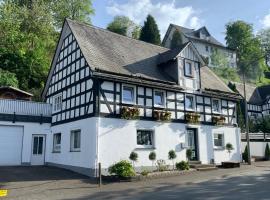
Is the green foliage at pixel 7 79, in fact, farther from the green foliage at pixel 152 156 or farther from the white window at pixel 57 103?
the green foliage at pixel 152 156

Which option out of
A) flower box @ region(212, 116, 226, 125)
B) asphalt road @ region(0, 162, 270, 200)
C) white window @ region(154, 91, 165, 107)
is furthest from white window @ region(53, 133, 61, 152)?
flower box @ region(212, 116, 226, 125)

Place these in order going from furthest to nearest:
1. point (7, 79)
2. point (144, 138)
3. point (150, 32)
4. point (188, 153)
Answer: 1. point (150, 32)
2. point (7, 79)
3. point (188, 153)
4. point (144, 138)

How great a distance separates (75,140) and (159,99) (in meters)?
6.76

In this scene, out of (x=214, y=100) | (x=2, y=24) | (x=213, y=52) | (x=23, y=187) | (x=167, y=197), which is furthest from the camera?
(x=213, y=52)

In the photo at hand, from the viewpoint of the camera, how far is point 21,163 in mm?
23688

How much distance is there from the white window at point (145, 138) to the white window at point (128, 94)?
2.23 meters

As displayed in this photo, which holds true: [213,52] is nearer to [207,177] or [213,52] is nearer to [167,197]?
[207,177]

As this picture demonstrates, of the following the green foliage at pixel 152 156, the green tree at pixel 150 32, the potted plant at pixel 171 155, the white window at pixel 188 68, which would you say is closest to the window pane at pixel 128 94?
the green foliage at pixel 152 156

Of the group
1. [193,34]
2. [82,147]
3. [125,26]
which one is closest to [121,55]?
[82,147]

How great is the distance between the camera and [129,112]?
1931 centimetres

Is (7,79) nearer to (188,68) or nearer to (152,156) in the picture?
(188,68)

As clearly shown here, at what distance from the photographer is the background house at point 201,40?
68.8 meters

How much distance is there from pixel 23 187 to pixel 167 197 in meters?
7.30

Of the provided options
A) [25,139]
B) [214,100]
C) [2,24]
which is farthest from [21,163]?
[2,24]
